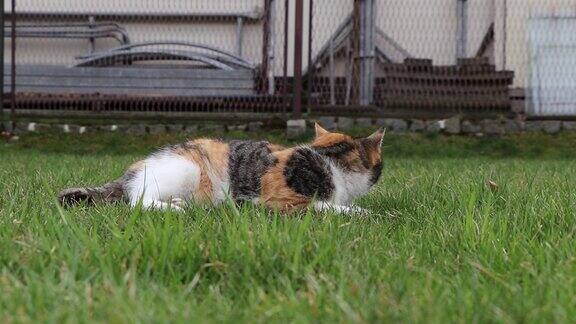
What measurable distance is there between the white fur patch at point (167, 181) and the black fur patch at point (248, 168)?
6.8 inches

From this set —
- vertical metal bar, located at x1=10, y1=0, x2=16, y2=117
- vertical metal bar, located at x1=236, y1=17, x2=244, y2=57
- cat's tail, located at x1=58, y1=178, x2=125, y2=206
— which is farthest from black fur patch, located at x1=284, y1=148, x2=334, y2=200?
vertical metal bar, located at x1=236, y1=17, x2=244, y2=57

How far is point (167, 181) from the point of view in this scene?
3.58 metres

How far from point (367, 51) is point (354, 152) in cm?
656

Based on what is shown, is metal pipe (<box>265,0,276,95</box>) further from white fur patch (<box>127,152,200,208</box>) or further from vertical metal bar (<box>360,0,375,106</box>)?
white fur patch (<box>127,152,200,208</box>)

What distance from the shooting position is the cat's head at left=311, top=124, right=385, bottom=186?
143 inches

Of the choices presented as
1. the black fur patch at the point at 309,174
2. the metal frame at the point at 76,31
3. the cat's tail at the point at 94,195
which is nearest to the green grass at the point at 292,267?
the cat's tail at the point at 94,195

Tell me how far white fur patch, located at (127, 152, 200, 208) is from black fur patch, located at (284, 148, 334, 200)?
0.46m

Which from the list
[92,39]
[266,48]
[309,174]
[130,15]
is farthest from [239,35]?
[309,174]

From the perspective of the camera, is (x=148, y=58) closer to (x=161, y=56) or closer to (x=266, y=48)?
(x=161, y=56)

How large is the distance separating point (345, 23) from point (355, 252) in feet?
28.1

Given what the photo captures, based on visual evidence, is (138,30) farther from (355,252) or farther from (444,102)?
(355,252)

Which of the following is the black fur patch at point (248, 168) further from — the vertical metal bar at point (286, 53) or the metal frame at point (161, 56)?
the metal frame at point (161, 56)

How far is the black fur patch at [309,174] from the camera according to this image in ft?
11.2

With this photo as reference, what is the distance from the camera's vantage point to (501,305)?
1582 millimetres
